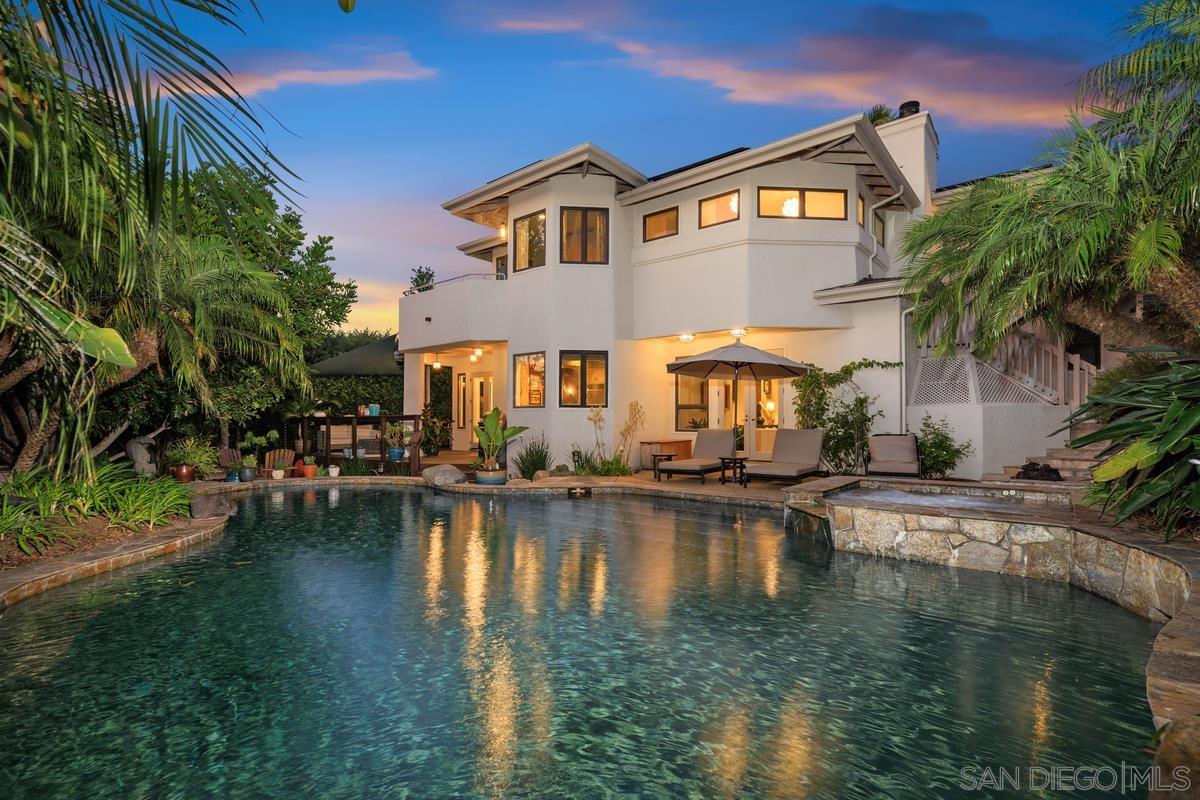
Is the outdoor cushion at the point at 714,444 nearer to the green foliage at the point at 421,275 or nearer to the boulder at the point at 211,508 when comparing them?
the boulder at the point at 211,508

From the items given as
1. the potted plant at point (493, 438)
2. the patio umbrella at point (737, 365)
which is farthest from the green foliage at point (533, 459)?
the patio umbrella at point (737, 365)

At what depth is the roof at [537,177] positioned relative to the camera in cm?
1493

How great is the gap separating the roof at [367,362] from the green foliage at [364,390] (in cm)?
101

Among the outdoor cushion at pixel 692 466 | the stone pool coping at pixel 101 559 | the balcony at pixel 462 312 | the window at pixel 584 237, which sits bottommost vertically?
the stone pool coping at pixel 101 559

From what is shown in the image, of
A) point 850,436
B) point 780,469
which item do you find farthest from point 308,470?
point 850,436

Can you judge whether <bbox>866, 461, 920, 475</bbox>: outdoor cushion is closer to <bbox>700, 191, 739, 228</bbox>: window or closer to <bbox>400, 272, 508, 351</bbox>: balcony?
<bbox>700, 191, 739, 228</bbox>: window

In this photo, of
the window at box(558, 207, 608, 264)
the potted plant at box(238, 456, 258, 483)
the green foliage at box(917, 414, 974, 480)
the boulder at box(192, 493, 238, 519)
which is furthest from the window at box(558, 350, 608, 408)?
the boulder at box(192, 493, 238, 519)

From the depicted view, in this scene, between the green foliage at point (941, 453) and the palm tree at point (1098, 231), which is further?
the green foliage at point (941, 453)

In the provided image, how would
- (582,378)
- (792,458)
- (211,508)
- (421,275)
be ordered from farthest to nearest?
(421,275) → (582,378) → (792,458) → (211,508)

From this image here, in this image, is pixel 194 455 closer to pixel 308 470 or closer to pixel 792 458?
pixel 308 470

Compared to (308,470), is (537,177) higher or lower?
higher

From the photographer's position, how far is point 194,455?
14094 mm

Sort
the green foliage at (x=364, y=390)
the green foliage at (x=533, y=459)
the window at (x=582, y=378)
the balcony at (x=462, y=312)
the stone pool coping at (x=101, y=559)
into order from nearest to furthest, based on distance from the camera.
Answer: the stone pool coping at (x=101, y=559), the green foliage at (x=533, y=459), the window at (x=582, y=378), the balcony at (x=462, y=312), the green foliage at (x=364, y=390)

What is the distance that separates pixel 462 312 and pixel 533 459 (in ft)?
15.3
